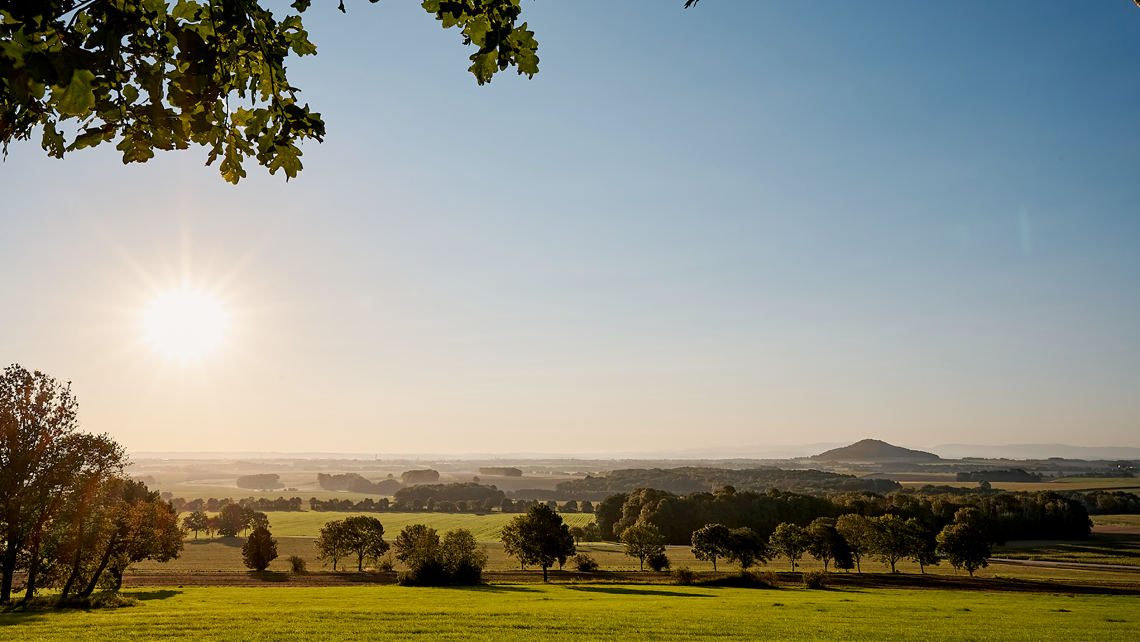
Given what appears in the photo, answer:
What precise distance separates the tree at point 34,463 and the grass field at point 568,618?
726 cm

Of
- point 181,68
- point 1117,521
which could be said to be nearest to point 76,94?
point 181,68

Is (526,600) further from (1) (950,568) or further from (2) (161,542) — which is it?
(1) (950,568)

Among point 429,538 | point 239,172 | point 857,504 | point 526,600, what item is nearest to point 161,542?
point 429,538

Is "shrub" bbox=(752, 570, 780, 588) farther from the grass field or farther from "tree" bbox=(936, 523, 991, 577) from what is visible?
"tree" bbox=(936, 523, 991, 577)

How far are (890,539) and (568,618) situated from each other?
6435cm

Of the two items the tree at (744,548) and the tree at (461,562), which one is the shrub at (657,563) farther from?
the tree at (461,562)

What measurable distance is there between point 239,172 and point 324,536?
90967 millimetres

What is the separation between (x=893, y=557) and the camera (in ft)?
259

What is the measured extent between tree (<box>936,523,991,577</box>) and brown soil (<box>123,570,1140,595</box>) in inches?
246

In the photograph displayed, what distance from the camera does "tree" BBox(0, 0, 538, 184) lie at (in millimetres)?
3660

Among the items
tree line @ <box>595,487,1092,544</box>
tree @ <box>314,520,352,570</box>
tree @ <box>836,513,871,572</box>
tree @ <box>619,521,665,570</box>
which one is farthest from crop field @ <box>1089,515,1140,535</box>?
tree @ <box>314,520,352,570</box>

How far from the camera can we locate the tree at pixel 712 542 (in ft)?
263

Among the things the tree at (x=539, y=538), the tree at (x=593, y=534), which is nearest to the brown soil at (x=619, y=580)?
the tree at (x=539, y=538)

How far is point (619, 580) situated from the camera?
2638 inches
